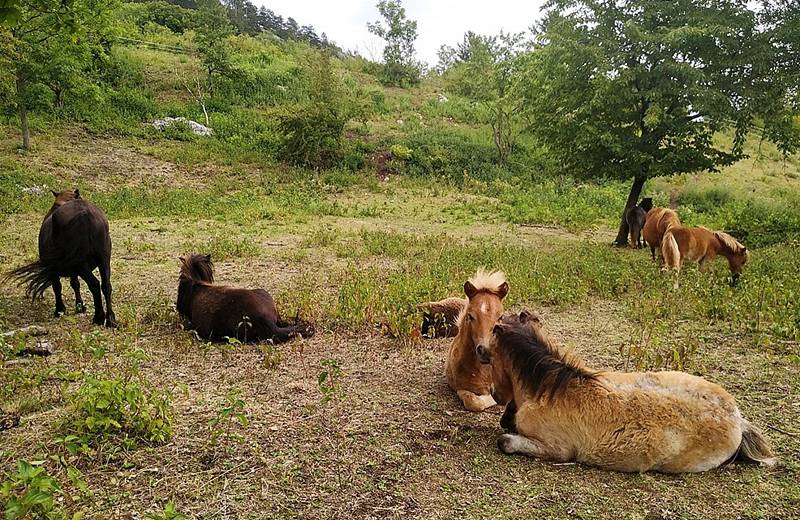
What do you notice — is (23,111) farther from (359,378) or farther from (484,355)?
(484,355)

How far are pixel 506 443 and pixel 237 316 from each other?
3510 millimetres

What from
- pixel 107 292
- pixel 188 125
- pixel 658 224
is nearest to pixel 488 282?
pixel 107 292

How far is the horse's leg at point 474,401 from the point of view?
4.27m

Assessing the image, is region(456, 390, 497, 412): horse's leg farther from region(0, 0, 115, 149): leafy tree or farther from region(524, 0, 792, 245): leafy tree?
region(0, 0, 115, 149): leafy tree

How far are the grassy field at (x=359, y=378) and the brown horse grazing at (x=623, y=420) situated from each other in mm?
108

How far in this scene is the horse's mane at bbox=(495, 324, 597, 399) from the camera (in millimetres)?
3580

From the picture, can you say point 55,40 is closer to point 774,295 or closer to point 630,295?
point 630,295

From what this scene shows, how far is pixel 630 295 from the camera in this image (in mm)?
8148

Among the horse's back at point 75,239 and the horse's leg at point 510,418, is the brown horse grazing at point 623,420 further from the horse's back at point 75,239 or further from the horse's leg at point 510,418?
the horse's back at point 75,239

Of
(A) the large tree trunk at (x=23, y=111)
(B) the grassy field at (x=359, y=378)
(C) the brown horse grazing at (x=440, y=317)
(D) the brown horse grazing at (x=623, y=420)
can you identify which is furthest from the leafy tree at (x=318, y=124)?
(D) the brown horse grazing at (x=623, y=420)

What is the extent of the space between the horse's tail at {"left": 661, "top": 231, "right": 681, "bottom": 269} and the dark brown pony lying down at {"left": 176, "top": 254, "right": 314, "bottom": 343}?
661cm

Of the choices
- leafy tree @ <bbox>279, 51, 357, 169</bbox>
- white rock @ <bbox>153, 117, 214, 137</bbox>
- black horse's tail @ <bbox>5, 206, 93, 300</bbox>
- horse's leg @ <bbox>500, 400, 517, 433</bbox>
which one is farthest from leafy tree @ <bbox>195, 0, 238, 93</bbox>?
horse's leg @ <bbox>500, 400, 517, 433</bbox>

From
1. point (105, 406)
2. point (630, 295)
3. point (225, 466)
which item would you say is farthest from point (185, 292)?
point (630, 295)

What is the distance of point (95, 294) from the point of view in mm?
6391
